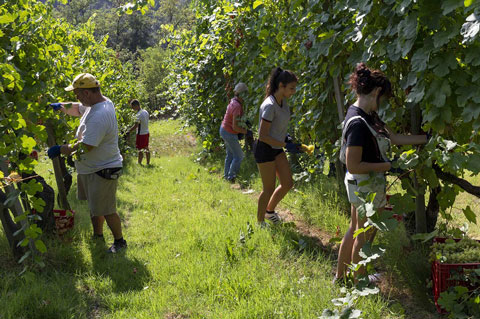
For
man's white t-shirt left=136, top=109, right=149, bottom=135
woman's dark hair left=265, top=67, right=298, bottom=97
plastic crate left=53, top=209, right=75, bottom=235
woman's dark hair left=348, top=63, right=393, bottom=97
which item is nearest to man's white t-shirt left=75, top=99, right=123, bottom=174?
plastic crate left=53, top=209, right=75, bottom=235

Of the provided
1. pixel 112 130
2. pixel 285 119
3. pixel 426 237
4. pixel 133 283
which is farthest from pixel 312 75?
pixel 133 283

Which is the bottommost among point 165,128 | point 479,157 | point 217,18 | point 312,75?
point 165,128

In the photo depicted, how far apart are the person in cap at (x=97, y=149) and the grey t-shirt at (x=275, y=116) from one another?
1.52 m

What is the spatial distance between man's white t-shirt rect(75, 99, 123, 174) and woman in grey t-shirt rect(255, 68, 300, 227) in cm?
149

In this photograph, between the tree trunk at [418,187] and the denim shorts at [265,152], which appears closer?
the tree trunk at [418,187]

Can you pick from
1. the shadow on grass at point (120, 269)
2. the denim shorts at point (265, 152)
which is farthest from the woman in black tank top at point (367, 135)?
the shadow on grass at point (120, 269)

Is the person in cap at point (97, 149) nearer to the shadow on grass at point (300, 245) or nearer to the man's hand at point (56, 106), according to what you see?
the man's hand at point (56, 106)

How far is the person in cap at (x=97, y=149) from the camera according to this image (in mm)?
4105

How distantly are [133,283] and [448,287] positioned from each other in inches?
99.0

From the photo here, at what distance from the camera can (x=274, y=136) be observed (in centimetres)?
460

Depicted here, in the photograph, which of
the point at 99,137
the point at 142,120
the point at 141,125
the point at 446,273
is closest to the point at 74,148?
the point at 99,137

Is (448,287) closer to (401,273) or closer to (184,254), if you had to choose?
(401,273)

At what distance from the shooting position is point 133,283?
381cm

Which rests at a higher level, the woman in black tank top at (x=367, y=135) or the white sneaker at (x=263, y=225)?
the woman in black tank top at (x=367, y=135)
